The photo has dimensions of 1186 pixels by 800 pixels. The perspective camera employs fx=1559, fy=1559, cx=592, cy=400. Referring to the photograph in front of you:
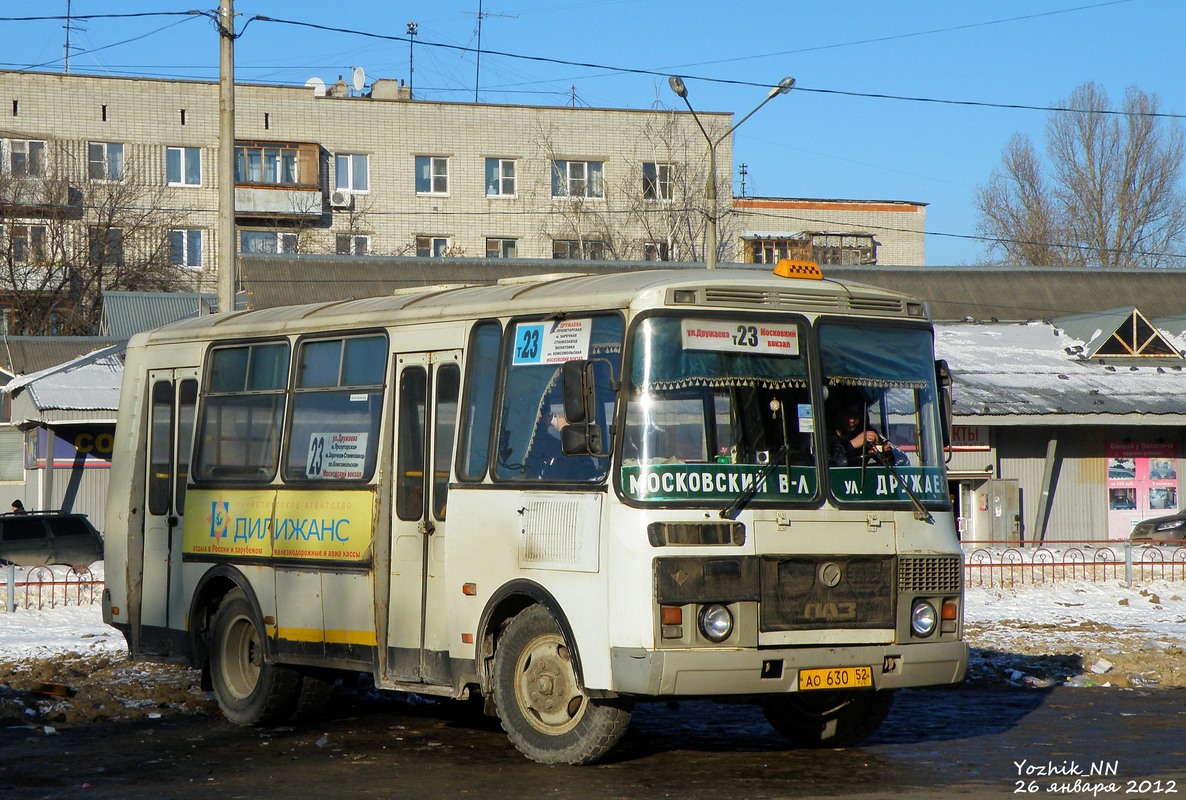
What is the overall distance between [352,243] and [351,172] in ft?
9.24

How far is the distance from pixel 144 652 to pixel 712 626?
5936 mm

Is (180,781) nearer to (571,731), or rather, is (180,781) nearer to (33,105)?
(571,731)

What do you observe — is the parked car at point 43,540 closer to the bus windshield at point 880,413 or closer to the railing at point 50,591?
the railing at point 50,591

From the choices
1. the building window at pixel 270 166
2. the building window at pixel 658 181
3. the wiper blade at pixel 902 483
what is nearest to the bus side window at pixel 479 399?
the wiper blade at pixel 902 483

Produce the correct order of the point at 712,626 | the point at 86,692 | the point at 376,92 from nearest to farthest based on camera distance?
the point at 712,626 < the point at 86,692 < the point at 376,92

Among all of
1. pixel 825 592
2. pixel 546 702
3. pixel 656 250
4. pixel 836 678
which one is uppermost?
pixel 656 250

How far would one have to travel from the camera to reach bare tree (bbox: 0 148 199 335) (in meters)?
52.8

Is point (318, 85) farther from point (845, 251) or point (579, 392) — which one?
point (579, 392)

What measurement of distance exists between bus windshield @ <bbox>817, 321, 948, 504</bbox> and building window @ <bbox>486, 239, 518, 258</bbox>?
5370 cm

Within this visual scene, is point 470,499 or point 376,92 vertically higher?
point 376,92

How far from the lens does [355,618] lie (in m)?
10.3

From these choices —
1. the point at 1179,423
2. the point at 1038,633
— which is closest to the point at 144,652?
the point at 1038,633

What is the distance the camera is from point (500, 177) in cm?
6262

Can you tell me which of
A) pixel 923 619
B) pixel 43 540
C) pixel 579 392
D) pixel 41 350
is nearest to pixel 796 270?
pixel 579 392
